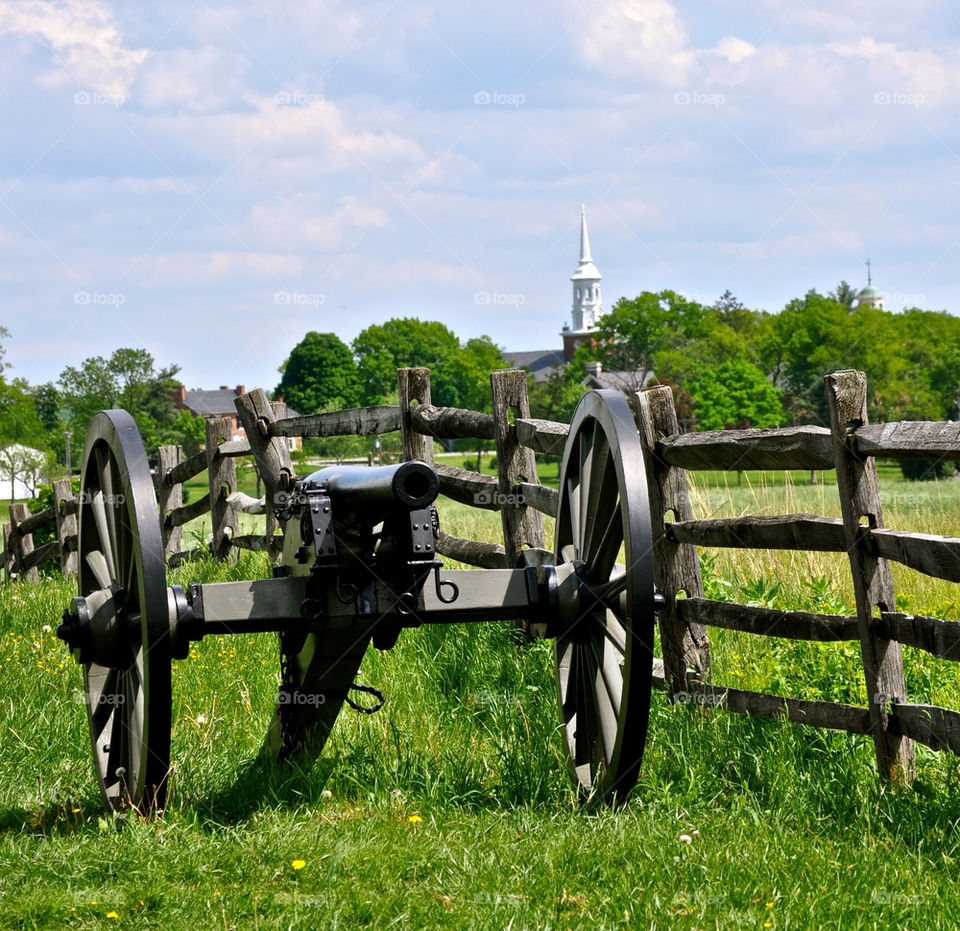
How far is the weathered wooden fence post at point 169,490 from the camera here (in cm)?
1159

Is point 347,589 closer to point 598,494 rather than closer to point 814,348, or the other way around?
point 598,494

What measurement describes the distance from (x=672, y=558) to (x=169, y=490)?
731 centimetres

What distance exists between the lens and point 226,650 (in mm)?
6344

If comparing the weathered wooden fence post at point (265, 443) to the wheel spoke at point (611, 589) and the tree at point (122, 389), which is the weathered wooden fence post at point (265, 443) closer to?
the wheel spoke at point (611, 589)

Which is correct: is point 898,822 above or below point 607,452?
below

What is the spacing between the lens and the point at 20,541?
1485cm

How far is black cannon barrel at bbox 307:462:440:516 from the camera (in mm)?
3555

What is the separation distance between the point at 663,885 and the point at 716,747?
123 cm

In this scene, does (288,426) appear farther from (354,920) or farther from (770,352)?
(770,352)

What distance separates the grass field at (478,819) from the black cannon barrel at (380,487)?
105cm

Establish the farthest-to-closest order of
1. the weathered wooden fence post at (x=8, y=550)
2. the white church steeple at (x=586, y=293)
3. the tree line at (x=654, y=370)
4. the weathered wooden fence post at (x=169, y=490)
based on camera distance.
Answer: the white church steeple at (x=586, y=293), the tree line at (x=654, y=370), the weathered wooden fence post at (x=8, y=550), the weathered wooden fence post at (x=169, y=490)

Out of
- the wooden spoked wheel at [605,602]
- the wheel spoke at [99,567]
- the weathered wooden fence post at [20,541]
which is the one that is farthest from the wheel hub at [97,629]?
the weathered wooden fence post at [20,541]

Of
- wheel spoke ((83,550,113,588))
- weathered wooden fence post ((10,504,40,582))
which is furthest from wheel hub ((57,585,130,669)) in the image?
→ weathered wooden fence post ((10,504,40,582))

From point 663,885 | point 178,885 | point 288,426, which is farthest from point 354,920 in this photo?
point 288,426
